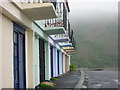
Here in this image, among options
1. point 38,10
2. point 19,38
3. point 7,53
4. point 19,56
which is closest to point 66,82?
point 19,56

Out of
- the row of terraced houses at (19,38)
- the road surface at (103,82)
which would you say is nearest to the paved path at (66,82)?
the road surface at (103,82)

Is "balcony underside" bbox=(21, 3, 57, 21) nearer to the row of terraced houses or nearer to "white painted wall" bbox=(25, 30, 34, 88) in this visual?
the row of terraced houses

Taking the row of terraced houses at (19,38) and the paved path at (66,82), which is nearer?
the row of terraced houses at (19,38)

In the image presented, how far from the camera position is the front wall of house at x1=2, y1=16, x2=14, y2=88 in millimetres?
7227

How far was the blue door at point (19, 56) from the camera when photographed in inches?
343

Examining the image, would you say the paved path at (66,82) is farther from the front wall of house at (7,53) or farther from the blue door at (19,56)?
the front wall of house at (7,53)

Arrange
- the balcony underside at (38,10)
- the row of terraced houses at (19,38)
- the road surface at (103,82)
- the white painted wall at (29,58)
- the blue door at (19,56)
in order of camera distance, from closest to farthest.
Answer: the row of terraced houses at (19,38)
the balcony underside at (38,10)
the blue door at (19,56)
the white painted wall at (29,58)
the road surface at (103,82)

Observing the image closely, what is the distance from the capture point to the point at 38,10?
867cm

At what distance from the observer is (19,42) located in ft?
30.5

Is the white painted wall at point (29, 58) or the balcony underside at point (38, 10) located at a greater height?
the balcony underside at point (38, 10)

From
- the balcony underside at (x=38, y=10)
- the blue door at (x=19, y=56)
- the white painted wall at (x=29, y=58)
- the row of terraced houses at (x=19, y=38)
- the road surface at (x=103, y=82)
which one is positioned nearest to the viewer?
the row of terraced houses at (x=19, y=38)

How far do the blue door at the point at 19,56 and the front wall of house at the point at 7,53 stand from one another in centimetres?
75

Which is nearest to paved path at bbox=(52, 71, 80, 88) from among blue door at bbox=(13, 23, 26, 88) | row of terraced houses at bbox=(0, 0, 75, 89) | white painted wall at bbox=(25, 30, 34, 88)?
white painted wall at bbox=(25, 30, 34, 88)

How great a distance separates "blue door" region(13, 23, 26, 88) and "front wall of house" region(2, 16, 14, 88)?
0.75 m
